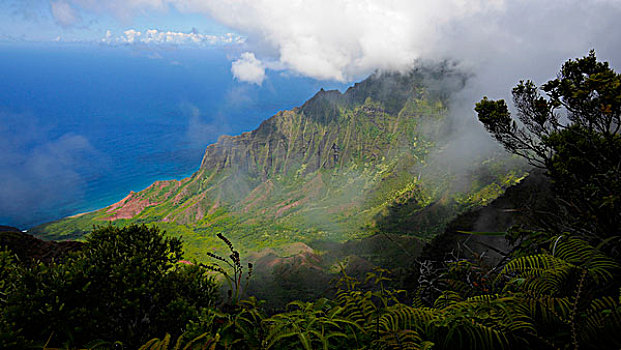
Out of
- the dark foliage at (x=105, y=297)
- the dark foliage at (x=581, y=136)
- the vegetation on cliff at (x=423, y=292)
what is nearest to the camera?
the vegetation on cliff at (x=423, y=292)

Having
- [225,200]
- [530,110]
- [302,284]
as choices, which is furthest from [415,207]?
[530,110]

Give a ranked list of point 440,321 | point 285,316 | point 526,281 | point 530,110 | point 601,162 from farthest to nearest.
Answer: point 530,110 < point 601,162 < point 526,281 < point 285,316 < point 440,321

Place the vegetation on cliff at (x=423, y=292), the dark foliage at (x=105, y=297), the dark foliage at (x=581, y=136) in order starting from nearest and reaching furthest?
the vegetation on cliff at (x=423, y=292) → the dark foliage at (x=105, y=297) → the dark foliage at (x=581, y=136)

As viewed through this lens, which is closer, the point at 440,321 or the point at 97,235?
the point at 440,321

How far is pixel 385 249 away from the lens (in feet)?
296

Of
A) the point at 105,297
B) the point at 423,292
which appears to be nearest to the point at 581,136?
the point at 423,292

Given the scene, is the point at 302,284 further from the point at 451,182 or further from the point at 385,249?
the point at 451,182

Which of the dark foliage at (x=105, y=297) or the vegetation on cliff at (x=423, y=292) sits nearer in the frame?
the vegetation on cliff at (x=423, y=292)

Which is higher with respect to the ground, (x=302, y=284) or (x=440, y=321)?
(x=440, y=321)

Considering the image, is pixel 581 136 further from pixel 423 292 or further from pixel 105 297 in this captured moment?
pixel 105 297

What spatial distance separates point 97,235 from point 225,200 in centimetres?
19949

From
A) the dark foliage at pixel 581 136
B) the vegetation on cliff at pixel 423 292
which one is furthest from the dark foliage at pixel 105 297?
the dark foliage at pixel 581 136

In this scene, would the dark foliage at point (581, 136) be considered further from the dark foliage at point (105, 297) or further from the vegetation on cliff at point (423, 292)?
the dark foliage at point (105, 297)

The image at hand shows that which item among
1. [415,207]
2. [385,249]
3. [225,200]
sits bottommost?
[385,249]
